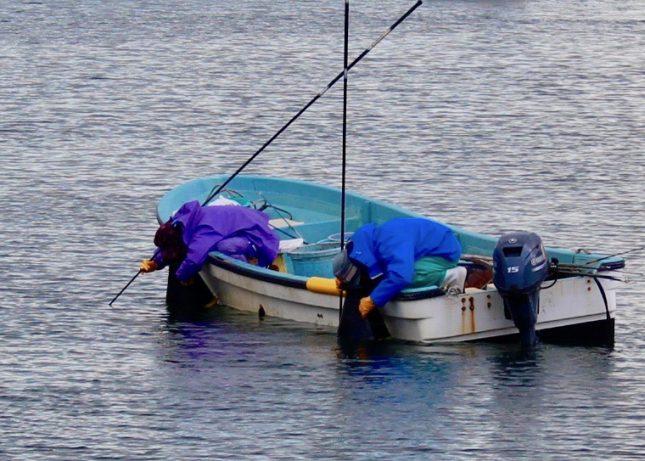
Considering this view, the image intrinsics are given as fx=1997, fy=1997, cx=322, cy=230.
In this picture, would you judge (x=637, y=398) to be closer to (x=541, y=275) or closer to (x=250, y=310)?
(x=541, y=275)

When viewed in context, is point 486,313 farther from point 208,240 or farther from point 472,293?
point 208,240

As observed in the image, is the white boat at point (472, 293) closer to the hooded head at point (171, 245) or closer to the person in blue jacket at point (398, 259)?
the person in blue jacket at point (398, 259)

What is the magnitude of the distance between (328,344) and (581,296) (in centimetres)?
232

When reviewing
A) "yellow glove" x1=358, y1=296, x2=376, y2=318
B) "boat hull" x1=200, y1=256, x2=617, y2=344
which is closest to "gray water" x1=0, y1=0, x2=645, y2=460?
"boat hull" x1=200, y1=256, x2=617, y2=344

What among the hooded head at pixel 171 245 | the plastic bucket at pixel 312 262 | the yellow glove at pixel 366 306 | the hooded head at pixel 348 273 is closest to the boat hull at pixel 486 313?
the yellow glove at pixel 366 306

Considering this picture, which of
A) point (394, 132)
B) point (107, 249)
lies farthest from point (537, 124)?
point (107, 249)

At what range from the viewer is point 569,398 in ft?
54.1

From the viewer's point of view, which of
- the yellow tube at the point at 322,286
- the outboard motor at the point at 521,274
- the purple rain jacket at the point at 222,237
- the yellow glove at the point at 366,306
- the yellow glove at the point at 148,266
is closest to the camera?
the outboard motor at the point at 521,274

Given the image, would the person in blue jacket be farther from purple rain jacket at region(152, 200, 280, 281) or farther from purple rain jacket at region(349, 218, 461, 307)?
purple rain jacket at region(152, 200, 280, 281)

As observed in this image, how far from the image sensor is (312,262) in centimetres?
1916

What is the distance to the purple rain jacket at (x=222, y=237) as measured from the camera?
62.0 ft

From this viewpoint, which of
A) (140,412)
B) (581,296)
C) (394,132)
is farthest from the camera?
(394,132)

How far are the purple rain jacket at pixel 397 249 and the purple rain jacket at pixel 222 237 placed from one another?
160 centimetres

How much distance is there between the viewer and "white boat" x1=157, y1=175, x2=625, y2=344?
1716 cm
